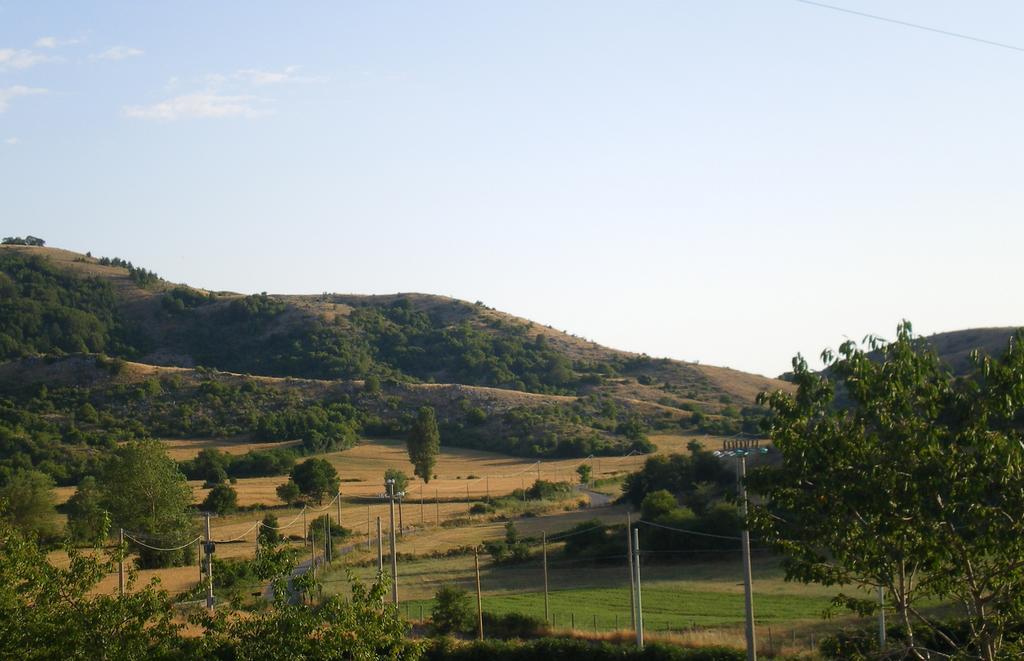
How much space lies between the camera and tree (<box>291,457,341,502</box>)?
7169 cm

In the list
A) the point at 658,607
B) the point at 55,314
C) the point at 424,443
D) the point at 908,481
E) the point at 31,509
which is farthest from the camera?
the point at 55,314

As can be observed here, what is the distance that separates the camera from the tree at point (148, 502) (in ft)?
173

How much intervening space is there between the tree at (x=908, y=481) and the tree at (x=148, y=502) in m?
43.8

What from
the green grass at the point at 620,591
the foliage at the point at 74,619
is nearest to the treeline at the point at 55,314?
the green grass at the point at 620,591

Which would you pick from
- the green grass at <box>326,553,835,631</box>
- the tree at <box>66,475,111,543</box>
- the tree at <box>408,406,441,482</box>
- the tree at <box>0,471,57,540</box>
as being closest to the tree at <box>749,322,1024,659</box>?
the green grass at <box>326,553,835,631</box>

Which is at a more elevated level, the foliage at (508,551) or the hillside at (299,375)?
the hillside at (299,375)

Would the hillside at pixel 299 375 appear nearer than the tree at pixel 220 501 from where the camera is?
No

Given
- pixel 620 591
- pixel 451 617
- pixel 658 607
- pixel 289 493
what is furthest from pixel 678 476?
pixel 451 617

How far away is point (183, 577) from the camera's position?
47562mm

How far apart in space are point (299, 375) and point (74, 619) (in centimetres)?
11941

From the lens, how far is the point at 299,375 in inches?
5418

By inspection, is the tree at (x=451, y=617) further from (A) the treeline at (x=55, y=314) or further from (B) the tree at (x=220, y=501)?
(A) the treeline at (x=55, y=314)

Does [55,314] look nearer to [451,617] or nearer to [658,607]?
[451,617]

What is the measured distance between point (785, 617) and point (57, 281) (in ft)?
491
